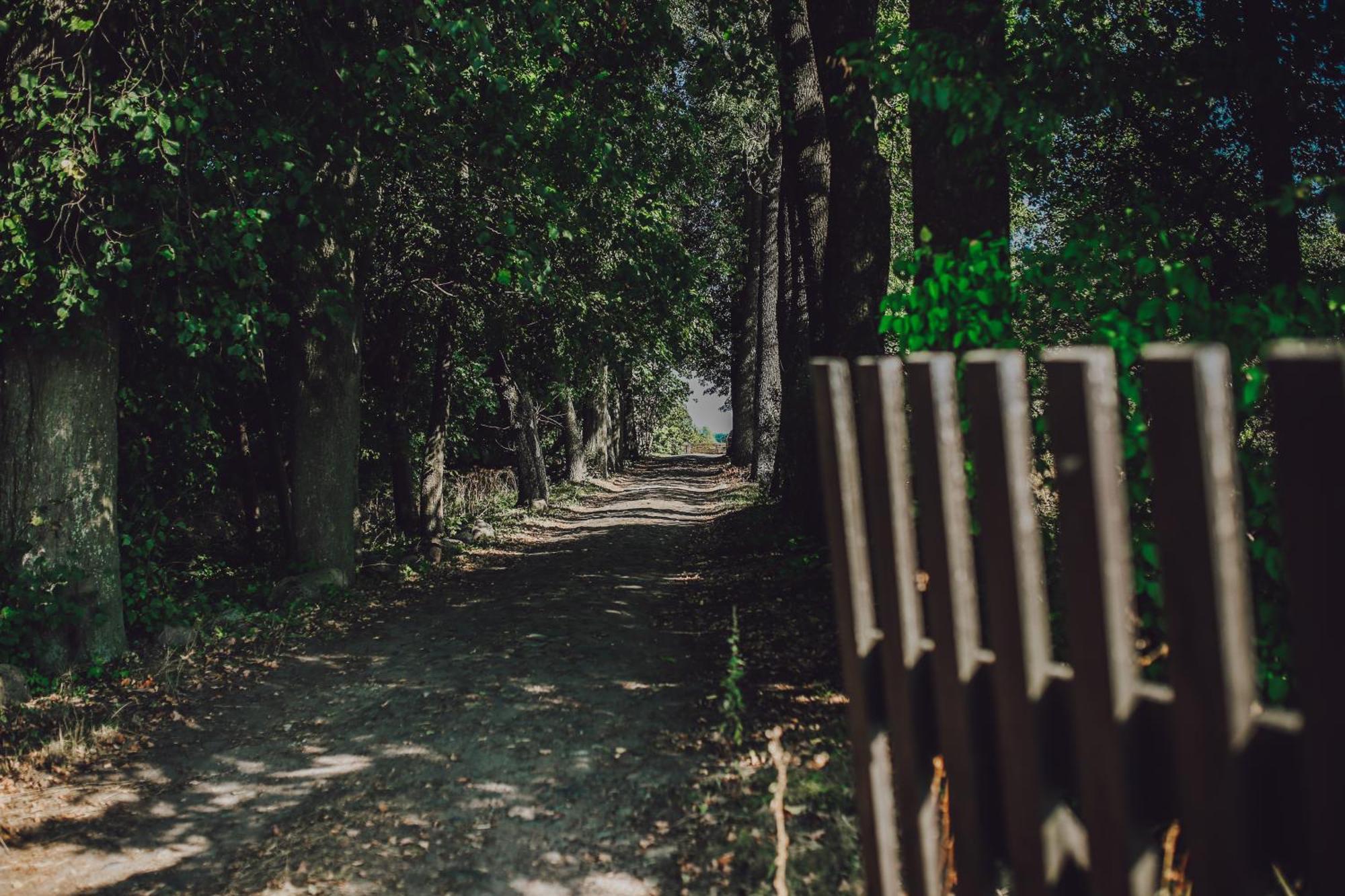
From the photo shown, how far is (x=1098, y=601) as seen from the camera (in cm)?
142

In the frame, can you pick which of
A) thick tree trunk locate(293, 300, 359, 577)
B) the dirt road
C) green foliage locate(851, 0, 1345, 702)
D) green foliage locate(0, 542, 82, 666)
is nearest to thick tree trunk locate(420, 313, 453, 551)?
thick tree trunk locate(293, 300, 359, 577)

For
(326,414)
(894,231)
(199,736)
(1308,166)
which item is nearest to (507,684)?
(199,736)

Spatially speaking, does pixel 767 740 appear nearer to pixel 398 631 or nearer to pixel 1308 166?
pixel 398 631

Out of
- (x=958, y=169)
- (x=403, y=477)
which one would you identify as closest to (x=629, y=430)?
(x=403, y=477)

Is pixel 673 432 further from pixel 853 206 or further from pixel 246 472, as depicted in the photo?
pixel 853 206

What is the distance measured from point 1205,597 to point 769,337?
19955mm

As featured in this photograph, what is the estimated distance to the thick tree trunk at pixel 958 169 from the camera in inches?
241

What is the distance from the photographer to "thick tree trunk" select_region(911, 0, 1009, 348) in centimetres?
612

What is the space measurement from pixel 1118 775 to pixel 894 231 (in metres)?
22.0

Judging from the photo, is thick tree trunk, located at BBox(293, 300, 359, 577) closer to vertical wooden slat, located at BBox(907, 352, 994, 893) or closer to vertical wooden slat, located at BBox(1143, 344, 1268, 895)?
vertical wooden slat, located at BBox(907, 352, 994, 893)

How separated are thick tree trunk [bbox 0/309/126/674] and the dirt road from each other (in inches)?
66.5

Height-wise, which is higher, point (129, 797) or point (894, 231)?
point (894, 231)

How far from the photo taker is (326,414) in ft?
34.5

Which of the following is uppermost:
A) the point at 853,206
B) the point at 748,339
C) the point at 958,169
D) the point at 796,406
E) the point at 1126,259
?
the point at 748,339
